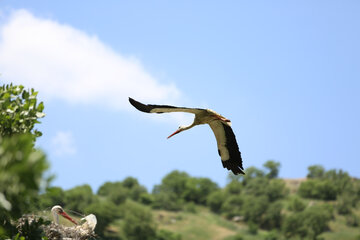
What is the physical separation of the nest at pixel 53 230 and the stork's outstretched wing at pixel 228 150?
14.6 feet

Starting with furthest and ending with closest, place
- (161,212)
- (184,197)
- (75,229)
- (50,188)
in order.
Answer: (184,197) → (161,212) → (75,229) → (50,188)

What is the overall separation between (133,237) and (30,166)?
361 ft

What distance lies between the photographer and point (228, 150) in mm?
13961

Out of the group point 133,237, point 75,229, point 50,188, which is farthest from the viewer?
point 133,237

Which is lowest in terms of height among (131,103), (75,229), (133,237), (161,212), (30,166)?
(30,166)

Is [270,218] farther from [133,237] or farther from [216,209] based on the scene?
[133,237]

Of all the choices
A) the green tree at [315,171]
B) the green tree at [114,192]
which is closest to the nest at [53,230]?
the green tree at [114,192]

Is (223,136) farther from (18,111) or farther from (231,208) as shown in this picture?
(231,208)

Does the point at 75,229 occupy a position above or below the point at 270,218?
below

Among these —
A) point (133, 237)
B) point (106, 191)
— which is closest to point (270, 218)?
point (133, 237)

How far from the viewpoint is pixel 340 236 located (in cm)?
11500

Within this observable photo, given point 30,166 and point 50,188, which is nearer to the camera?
point 30,166

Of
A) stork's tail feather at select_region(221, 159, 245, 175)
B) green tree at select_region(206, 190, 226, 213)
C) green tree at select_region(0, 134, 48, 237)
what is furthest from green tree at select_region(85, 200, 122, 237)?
green tree at select_region(0, 134, 48, 237)

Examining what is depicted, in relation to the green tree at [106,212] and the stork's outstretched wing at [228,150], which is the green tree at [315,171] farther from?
the stork's outstretched wing at [228,150]
